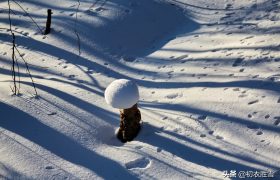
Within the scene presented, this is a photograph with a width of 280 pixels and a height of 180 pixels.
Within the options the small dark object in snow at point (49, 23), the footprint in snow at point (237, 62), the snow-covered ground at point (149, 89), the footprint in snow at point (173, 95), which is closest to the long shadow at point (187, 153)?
the snow-covered ground at point (149, 89)

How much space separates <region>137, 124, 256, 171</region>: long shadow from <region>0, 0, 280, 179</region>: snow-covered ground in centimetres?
1

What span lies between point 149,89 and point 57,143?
1.53 metres

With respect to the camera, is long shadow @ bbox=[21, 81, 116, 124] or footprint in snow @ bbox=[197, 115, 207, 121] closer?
footprint in snow @ bbox=[197, 115, 207, 121]

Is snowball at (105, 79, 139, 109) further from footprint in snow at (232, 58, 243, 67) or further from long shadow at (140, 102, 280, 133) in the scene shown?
footprint in snow at (232, 58, 243, 67)

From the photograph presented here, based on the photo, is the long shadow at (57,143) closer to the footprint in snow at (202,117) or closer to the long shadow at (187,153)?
the long shadow at (187,153)

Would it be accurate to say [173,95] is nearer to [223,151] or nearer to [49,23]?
[223,151]

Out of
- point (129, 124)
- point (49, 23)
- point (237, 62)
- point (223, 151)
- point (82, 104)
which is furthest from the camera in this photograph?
point (49, 23)

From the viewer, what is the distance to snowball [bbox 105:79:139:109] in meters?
3.46

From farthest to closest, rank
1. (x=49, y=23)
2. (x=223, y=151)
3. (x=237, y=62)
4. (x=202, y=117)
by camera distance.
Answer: (x=49, y=23)
(x=237, y=62)
(x=202, y=117)
(x=223, y=151)

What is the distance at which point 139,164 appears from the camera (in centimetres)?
346

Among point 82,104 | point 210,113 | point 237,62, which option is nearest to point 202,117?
point 210,113

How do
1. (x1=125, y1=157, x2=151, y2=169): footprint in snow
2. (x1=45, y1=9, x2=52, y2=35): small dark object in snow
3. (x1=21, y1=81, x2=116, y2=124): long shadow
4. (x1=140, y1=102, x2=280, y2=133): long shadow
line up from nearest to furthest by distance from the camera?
1. (x1=125, y1=157, x2=151, y2=169): footprint in snow
2. (x1=140, y1=102, x2=280, y2=133): long shadow
3. (x1=21, y1=81, x2=116, y2=124): long shadow
4. (x1=45, y1=9, x2=52, y2=35): small dark object in snow

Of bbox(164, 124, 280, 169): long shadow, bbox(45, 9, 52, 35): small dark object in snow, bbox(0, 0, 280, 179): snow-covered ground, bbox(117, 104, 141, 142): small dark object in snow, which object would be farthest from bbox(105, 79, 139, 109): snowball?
bbox(45, 9, 52, 35): small dark object in snow

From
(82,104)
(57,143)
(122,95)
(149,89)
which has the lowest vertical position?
(57,143)
